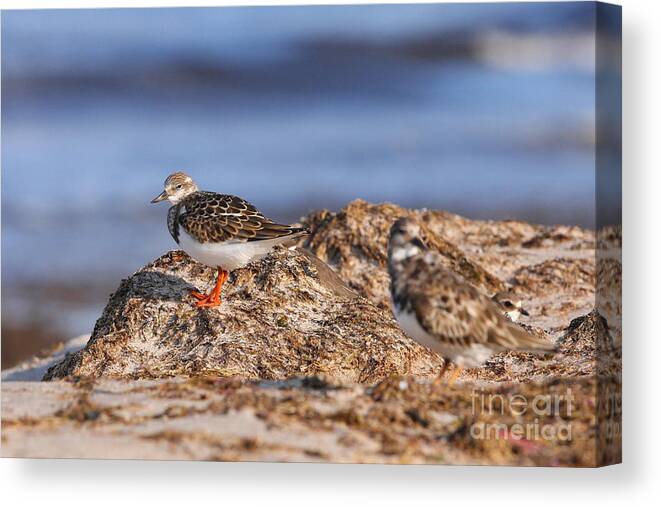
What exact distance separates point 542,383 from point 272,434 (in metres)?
3.11

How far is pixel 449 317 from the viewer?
36.7 ft

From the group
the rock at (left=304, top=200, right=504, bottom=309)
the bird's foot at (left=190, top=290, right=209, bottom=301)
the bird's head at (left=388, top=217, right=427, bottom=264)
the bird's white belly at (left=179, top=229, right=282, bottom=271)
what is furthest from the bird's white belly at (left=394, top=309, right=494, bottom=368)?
the rock at (left=304, top=200, right=504, bottom=309)

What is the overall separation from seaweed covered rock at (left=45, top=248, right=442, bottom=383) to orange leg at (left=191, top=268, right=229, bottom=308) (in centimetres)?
9

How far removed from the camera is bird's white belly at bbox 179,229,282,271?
13539 mm

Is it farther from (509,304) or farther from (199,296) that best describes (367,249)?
(199,296)

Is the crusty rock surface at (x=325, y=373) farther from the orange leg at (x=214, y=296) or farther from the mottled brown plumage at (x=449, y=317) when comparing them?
the mottled brown plumage at (x=449, y=317)

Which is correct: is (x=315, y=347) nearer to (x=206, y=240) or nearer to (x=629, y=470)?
(x=206, y=240)

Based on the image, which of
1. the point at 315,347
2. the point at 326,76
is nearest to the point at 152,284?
the point at 315,347

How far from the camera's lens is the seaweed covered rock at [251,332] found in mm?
13383

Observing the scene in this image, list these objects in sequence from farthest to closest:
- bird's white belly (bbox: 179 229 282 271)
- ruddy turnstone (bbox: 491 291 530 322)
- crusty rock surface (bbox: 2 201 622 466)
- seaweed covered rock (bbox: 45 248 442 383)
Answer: ruddy turnstone (bbox: 491 291 530 322) → bird's white belly (bbox: 179 229 282 271) → seaweed covered rock (bbox: 45 248 442 383) → crusty rock surface (bbox: 2 201 622 466)

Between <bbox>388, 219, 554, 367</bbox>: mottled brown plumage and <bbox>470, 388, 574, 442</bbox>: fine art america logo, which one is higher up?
<bbox>388, 219, 554, 367</bbox>: mottled brown plumage

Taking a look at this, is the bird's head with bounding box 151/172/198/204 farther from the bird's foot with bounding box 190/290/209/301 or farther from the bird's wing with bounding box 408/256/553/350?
the bird's wing with bounding box 408/256/553/350

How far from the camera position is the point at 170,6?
13.0 m

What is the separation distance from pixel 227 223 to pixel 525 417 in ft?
15.0
